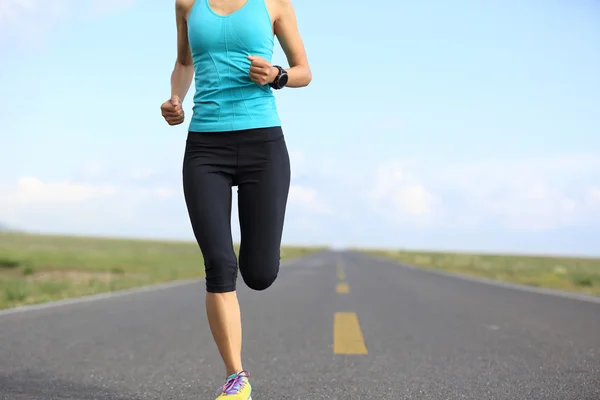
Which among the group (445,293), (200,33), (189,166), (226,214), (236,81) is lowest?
(445,293)

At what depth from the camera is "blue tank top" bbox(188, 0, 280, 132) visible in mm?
2816

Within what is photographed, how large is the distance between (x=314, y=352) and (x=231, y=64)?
→ 8.98 ft

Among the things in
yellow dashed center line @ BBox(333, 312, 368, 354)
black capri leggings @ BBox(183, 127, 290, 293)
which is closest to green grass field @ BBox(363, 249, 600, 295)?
yellow dashed center line @ BBox(333, 312, 368, 354)

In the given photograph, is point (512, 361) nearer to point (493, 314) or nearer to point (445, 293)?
point (493, 314)

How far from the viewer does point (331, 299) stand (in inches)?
388

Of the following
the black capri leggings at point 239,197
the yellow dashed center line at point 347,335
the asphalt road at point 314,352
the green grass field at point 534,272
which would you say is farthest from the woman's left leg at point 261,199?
the green grass field at point 534,272

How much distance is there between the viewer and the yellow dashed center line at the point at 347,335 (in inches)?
197

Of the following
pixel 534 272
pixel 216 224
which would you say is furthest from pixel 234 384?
pixel 534 272

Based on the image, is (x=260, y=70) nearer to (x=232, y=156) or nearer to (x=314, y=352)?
(x=232, y=156)

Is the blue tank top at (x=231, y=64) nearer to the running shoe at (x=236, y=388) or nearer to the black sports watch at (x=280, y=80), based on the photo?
the black sports watch at (x=280, y=80)

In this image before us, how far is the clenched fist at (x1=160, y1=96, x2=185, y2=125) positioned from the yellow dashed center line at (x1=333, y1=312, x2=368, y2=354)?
2521 mm

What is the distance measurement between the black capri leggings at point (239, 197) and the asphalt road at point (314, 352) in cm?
92

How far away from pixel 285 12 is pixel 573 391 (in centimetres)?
255

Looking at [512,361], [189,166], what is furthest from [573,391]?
[189,166]
